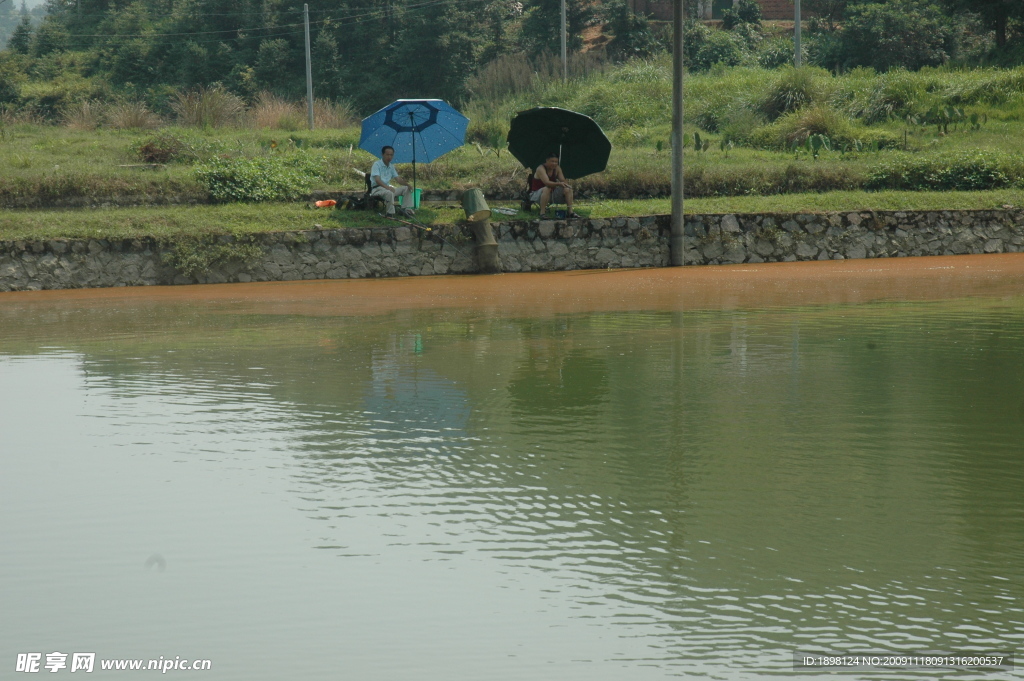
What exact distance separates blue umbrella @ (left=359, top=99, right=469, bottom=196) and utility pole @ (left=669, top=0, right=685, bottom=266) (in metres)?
4.04

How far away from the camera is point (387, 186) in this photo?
18.1 meters

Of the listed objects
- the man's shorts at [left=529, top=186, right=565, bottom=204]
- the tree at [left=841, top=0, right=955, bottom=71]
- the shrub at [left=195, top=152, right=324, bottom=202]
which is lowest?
the man's shorts at [left=529, top=186, right=565, bottom=204]

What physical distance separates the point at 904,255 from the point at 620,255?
5.15 m

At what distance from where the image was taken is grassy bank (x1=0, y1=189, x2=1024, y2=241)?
17094mm

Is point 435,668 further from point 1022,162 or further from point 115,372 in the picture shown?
point 1022,162

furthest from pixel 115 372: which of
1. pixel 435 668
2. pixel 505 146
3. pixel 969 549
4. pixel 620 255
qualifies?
pixel 505 146

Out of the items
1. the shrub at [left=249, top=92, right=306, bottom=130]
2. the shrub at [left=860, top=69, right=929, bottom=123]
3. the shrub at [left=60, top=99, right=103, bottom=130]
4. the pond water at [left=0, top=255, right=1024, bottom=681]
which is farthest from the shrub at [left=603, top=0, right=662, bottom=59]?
the pond water at [left=0, top=255, right=1024, bottom=681]

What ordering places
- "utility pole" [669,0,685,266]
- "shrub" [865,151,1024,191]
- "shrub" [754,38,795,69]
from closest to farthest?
"utility pole" [669,0,685,266] < "shrub" [865,151,1024,191] < "shrub" [754,38,795,69]

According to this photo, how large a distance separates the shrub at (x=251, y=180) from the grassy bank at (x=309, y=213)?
2.11 feet

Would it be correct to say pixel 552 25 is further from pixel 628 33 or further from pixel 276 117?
pixel 276 117

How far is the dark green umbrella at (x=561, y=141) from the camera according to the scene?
60.5 ft

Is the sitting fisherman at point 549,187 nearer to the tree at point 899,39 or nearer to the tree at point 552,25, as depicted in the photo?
the tree at point 899,39

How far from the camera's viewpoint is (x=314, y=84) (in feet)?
161

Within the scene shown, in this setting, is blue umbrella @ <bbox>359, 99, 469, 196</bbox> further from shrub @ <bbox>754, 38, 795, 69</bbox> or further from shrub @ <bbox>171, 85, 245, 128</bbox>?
shrub @ <bbox>754, 38, 795, 69</bbox>
